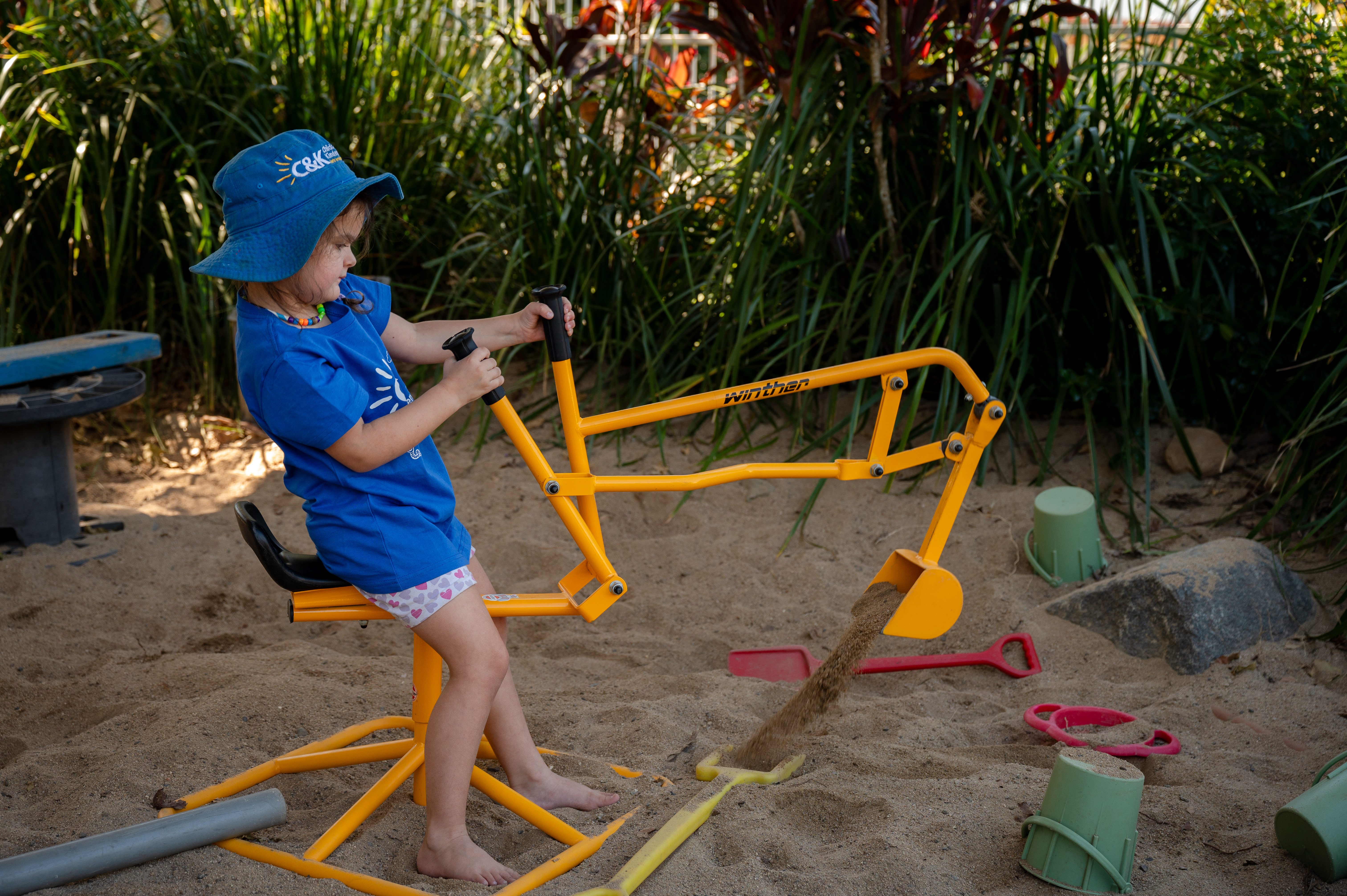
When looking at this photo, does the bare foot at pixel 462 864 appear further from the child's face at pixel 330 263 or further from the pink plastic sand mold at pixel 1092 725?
the pink plastic sand mold at pixel 1092 725

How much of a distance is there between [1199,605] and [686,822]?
1371 mm

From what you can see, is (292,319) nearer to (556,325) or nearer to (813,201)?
(556,325)

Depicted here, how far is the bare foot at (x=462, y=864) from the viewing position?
166 cm

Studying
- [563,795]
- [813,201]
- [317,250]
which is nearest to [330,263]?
[317,250]

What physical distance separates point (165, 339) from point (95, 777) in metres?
2.68

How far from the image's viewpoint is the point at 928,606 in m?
1.83

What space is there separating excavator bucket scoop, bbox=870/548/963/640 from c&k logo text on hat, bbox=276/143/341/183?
121 cm

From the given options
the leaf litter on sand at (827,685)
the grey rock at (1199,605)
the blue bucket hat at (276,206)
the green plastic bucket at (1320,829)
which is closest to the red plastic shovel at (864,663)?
the grey rock at (1199,605)

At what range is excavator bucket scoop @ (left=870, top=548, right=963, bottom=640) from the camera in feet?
5.98

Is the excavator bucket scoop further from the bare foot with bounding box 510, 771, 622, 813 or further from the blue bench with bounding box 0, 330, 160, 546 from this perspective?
the blue bench with bounding box 0, 330, 160, 546

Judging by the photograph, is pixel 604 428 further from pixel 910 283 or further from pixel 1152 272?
pixel 1152 272

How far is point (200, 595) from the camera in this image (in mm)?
2830

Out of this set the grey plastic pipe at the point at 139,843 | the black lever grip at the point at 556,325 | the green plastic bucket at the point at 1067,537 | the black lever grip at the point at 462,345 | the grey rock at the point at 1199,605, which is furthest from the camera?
the green plastic bucket at the point at 1067,537

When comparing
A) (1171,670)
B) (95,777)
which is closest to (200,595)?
(95,777)
